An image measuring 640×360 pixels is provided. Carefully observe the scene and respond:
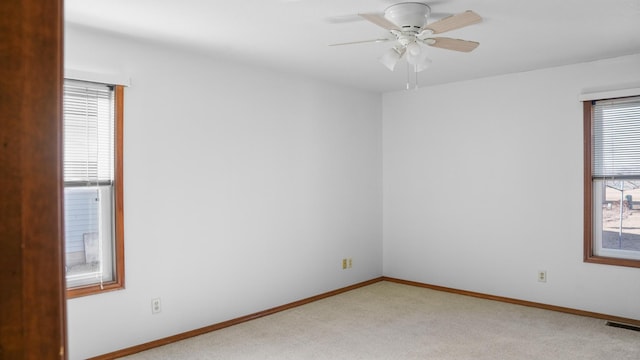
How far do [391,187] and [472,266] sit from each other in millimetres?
1350

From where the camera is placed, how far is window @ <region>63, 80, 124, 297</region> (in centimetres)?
304

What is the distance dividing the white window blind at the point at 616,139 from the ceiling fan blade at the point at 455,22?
2.39 metres

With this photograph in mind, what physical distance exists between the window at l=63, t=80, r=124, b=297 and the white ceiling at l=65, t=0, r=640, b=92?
1.72 ft

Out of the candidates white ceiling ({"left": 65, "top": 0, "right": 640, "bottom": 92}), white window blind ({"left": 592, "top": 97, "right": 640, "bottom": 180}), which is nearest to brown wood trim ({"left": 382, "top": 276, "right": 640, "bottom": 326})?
white window blind ({"left": 592, "top": 97, "right": 640, "bottom": 180})

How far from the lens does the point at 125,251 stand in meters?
3.28

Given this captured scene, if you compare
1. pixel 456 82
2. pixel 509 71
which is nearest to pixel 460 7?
pixel 509 71

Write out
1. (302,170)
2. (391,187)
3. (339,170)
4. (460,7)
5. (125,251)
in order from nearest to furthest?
(460,7) < (125,251) < (302,170) < (339,170) < (391,187)

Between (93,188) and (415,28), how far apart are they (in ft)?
8.02

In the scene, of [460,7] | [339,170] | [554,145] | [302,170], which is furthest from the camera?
[339,170]

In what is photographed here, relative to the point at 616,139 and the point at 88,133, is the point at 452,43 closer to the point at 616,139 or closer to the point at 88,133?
the point at 616,139

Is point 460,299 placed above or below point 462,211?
below

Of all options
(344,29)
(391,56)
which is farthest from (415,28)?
(344,29)

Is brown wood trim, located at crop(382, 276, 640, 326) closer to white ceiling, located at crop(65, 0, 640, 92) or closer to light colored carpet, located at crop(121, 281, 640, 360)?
light colored carpet, located at crop(121, 281, 640, 360)

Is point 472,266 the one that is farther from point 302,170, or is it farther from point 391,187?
point 302,170
